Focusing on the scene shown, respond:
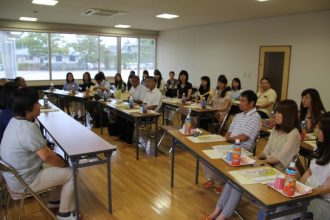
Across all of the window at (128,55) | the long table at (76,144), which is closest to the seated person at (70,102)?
the long table at (76,144)

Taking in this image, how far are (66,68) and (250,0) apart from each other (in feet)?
23.8

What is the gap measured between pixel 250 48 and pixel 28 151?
677 cm

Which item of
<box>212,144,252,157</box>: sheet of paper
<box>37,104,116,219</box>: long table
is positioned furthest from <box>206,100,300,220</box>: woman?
<box>37,104,116,219</box>: long table

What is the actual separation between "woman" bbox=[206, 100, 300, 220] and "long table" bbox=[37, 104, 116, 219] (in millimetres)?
1129

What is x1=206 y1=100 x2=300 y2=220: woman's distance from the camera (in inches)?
96.7

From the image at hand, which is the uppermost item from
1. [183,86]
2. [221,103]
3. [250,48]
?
[250,48]

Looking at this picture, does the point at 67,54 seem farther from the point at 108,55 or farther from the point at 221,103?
the point at 221,103

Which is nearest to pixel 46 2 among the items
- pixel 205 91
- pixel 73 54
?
pixel 205 91

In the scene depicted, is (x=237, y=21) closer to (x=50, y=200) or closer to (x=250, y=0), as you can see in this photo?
(x=250, y=0)

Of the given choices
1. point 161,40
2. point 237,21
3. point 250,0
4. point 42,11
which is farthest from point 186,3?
point 161,40

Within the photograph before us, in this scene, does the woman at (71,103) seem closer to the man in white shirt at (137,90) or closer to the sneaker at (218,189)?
the man in white shirt at (137,90)

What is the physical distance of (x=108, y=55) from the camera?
1084cm

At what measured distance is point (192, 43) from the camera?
9.84m

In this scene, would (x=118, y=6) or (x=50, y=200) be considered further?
(x=118, y=6)
